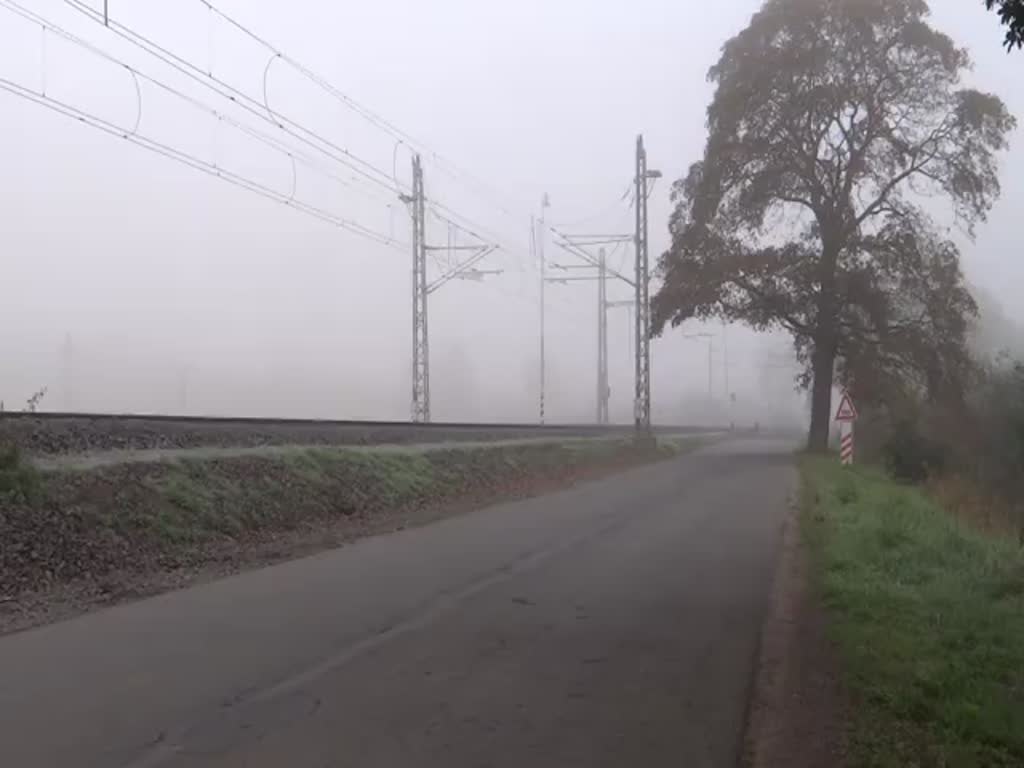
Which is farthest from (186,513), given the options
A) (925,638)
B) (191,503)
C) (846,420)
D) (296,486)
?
(846,420)

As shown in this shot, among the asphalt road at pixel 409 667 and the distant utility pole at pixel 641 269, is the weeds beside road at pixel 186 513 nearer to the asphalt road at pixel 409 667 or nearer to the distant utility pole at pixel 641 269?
the asphalt road at pixel 409 667

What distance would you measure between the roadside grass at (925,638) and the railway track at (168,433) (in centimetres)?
1039

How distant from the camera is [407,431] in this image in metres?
29.7

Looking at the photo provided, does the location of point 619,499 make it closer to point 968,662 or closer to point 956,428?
point 968,662

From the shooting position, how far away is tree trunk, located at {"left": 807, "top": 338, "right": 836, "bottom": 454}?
131 feet

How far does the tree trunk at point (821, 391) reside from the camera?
39875 mm

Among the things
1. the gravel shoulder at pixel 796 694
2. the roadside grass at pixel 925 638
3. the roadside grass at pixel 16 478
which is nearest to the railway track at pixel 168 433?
the roadside grass at pixel 16 478

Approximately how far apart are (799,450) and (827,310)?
7.47 meters

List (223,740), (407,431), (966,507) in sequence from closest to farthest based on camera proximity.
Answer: (223,740)
(966,507)
(407,431)

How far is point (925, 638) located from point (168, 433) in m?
14.3

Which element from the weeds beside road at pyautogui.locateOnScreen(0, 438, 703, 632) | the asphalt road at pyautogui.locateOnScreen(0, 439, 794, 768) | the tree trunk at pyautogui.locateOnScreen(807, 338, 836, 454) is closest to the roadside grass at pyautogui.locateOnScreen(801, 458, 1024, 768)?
the asphalt road at pyautogui.locateOnScreen(0, 439, 794, 768)

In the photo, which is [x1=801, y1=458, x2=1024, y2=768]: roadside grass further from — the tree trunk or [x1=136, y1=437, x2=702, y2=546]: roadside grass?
Answer: the tree trunk

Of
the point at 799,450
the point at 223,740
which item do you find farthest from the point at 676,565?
the point at 799,450

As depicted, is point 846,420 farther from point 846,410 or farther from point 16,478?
point 16,478
